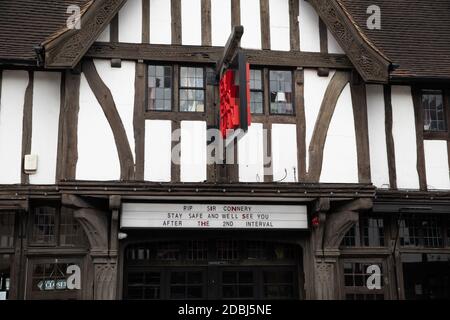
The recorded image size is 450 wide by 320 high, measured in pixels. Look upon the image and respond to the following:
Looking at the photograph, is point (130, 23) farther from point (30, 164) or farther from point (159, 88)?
point (30, 164)

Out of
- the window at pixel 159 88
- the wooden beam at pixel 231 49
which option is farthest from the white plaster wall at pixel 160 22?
the wooden beam at pixel 231 49

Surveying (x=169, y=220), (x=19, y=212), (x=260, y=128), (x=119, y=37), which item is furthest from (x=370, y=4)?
(x=19, y=212)

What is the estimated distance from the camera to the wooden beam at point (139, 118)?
12992 mm

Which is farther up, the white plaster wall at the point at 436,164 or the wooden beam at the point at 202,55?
the wooden beam at the point at 202,55

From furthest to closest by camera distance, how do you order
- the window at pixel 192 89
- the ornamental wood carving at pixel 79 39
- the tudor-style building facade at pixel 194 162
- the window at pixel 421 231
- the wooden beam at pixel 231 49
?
the window at pixel 421 231, the window at pixel 192 89, the tudor-style building facade at pixel 194 162, the ornamental wood carving at pixel 79 39, the wooden beam at pixel 231 49

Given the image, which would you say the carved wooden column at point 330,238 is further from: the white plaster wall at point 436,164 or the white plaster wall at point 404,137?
the white plaster wall at point 436,164

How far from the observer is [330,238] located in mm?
13375

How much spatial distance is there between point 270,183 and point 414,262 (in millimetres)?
4078

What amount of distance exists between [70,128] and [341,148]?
5.35 meters

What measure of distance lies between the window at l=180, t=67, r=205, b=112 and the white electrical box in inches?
121

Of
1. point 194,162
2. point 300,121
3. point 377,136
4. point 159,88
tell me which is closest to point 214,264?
point 194,162

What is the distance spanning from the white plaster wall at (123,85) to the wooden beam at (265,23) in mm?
2693

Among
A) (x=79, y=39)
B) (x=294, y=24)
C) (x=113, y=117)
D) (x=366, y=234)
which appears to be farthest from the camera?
(x=366, y=234)

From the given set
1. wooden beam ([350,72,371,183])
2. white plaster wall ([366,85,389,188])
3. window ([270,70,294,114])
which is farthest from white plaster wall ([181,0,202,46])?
white plaster wall ([366,85,389,188])
